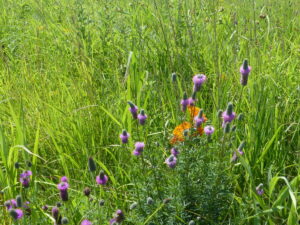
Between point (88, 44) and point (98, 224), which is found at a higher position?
point (88, 44)

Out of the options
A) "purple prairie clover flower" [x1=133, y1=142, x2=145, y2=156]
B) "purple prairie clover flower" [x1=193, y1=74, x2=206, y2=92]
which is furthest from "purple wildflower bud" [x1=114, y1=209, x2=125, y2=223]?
"purple prairie clover flower" [x1=193, y1=74, x2=206, y2=92]

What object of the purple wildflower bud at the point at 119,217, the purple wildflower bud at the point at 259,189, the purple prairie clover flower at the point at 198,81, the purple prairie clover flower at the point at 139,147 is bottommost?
the purple wildflower bud at the point at 259,189

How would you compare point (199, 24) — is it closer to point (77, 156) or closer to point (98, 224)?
point (77, 156)

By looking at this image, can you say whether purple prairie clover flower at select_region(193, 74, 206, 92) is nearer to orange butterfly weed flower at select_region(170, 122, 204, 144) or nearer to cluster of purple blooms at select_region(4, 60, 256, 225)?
cluster of purple blooms at select_region(4, 60, 256, 225)

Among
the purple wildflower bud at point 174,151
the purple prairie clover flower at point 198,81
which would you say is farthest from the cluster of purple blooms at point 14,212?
the purple prairie clover flower at point 198,81

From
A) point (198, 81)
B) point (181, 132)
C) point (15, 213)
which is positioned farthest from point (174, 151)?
point (15, 213)

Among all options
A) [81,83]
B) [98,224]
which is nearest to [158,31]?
[81,83]

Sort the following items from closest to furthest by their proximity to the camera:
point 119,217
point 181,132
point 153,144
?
point 119,217 → point 181,132 → point 153,144

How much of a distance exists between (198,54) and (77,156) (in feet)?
3.31

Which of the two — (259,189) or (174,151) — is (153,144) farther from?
(259,189)

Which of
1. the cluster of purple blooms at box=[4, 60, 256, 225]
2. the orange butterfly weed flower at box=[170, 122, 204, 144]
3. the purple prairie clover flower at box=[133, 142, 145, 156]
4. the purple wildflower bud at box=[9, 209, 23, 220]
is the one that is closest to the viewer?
the purple wildflower bud at box=[9, 209, 23, 220]

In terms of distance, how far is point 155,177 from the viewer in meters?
1.32

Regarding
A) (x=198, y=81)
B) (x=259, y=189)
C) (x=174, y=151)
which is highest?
(x=198, y=81)

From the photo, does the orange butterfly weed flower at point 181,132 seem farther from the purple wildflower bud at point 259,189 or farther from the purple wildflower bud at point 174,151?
the purple wildflower bud at point 259,189
